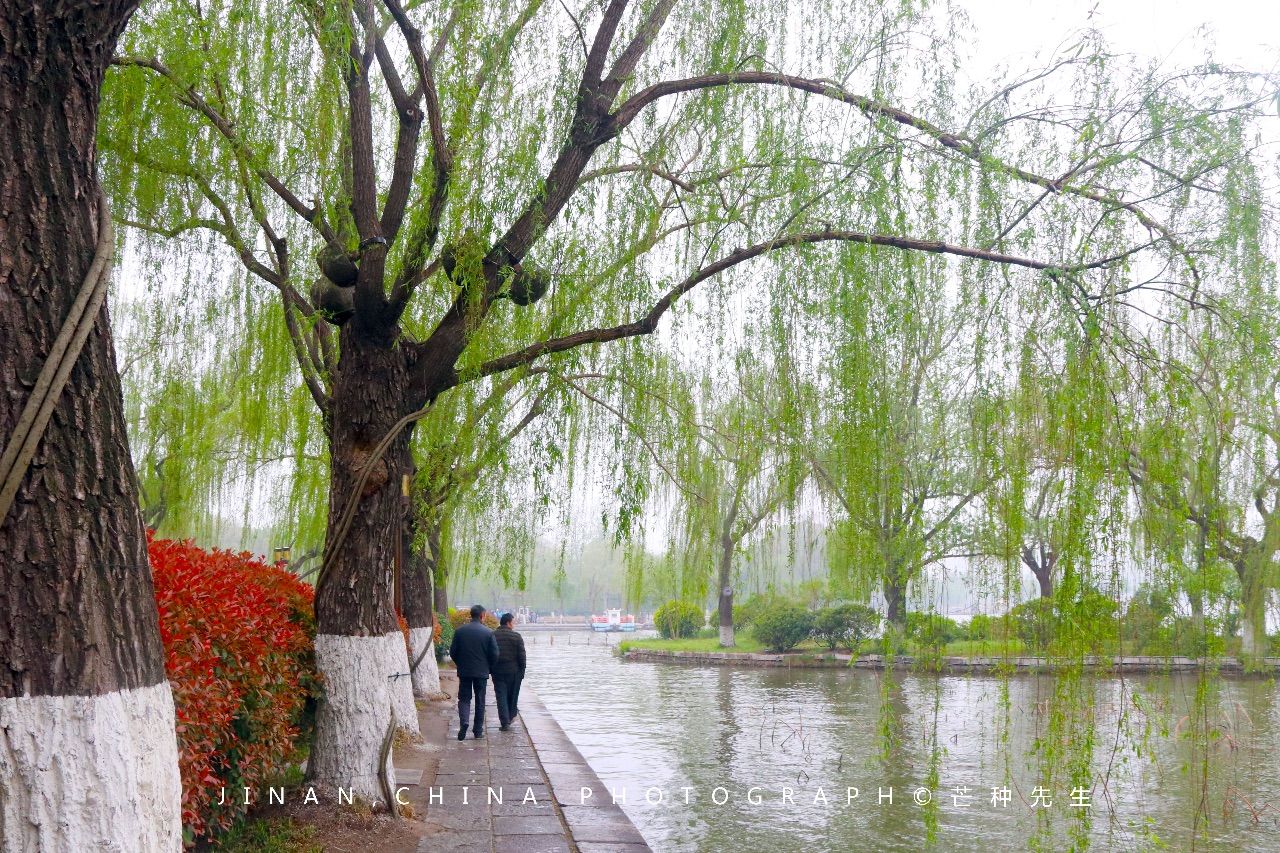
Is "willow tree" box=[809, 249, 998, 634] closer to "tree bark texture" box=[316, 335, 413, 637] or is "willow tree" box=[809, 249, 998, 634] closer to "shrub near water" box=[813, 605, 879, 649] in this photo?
"tree bark texture" box=[316, 335, 413, 637]

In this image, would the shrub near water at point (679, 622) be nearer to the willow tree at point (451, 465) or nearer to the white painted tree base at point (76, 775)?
the willow tree at point (451, 465)

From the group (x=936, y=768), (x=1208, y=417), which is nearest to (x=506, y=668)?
(x=936, y=768)

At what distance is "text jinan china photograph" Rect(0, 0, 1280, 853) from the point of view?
256cm

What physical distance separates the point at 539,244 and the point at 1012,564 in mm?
3282

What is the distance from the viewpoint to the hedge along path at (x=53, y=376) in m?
2.36

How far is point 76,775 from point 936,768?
17.0 feet

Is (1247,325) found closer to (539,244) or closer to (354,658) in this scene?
(539,244)

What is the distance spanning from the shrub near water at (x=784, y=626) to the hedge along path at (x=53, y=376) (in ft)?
75.6

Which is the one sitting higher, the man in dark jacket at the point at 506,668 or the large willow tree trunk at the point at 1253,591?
the large willow tree trunk at the point at 1253,591

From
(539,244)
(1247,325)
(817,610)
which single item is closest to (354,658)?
(539,244)

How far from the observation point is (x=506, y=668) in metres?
9.65

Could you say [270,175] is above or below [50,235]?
above

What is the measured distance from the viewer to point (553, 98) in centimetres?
578

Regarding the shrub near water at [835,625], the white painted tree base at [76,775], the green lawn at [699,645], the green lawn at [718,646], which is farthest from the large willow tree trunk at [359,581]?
the green lawn at [699,645]
